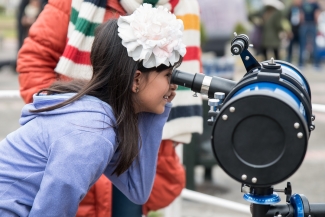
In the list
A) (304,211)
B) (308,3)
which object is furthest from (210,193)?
(308,3)

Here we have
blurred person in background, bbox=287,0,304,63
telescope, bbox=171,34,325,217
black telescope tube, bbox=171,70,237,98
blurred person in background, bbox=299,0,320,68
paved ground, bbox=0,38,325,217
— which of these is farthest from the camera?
blurred person in background, bbox=287,0,304,63

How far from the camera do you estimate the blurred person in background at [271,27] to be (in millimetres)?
12711

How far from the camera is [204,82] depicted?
1.85m

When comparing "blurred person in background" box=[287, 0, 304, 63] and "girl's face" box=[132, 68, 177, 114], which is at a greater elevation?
"blurred person in background" box=[287, 0, 304, 63]

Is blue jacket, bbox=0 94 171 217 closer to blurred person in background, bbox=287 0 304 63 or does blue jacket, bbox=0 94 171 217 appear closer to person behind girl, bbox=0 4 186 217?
person behind girl, bbox=0 4 186 217

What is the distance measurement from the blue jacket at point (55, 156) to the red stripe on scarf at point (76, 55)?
512 mm

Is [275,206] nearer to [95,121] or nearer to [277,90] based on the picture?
[277,90]

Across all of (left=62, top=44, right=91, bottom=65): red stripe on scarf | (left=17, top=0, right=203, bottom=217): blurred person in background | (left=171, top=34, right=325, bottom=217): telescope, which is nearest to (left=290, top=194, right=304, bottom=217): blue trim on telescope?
(left=171, top=34, right=325, bottom=217): telescope

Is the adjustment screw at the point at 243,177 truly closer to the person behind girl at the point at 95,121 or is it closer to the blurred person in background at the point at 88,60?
the person behind girl at the point at 95,121

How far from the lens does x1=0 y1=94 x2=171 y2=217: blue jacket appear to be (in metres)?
1.87

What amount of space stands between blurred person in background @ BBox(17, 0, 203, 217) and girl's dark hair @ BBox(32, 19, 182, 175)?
1.69 feet

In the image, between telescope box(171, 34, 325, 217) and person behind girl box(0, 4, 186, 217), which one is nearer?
telescope box(171, 34, 325, 217)

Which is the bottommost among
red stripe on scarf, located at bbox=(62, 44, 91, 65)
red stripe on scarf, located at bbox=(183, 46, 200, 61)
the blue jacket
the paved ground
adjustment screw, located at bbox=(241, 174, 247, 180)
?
the paved ground

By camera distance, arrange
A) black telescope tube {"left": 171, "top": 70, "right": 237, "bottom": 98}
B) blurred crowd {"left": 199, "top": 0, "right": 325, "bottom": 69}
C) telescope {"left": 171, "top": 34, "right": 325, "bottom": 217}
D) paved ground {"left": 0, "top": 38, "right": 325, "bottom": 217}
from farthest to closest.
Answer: blurred crowd {"left": 199, "top": 0, "right": 325, "bottom": 69}, paved ground {"left": 0, "top": 38, "right": 325, "bottom": 217}, black telescope tube {"left": 171, "top": 70, "right": 237, "bottom": 98}, telescope {"left": 171, "top": 34, "right": 325, "bottom": 217}
